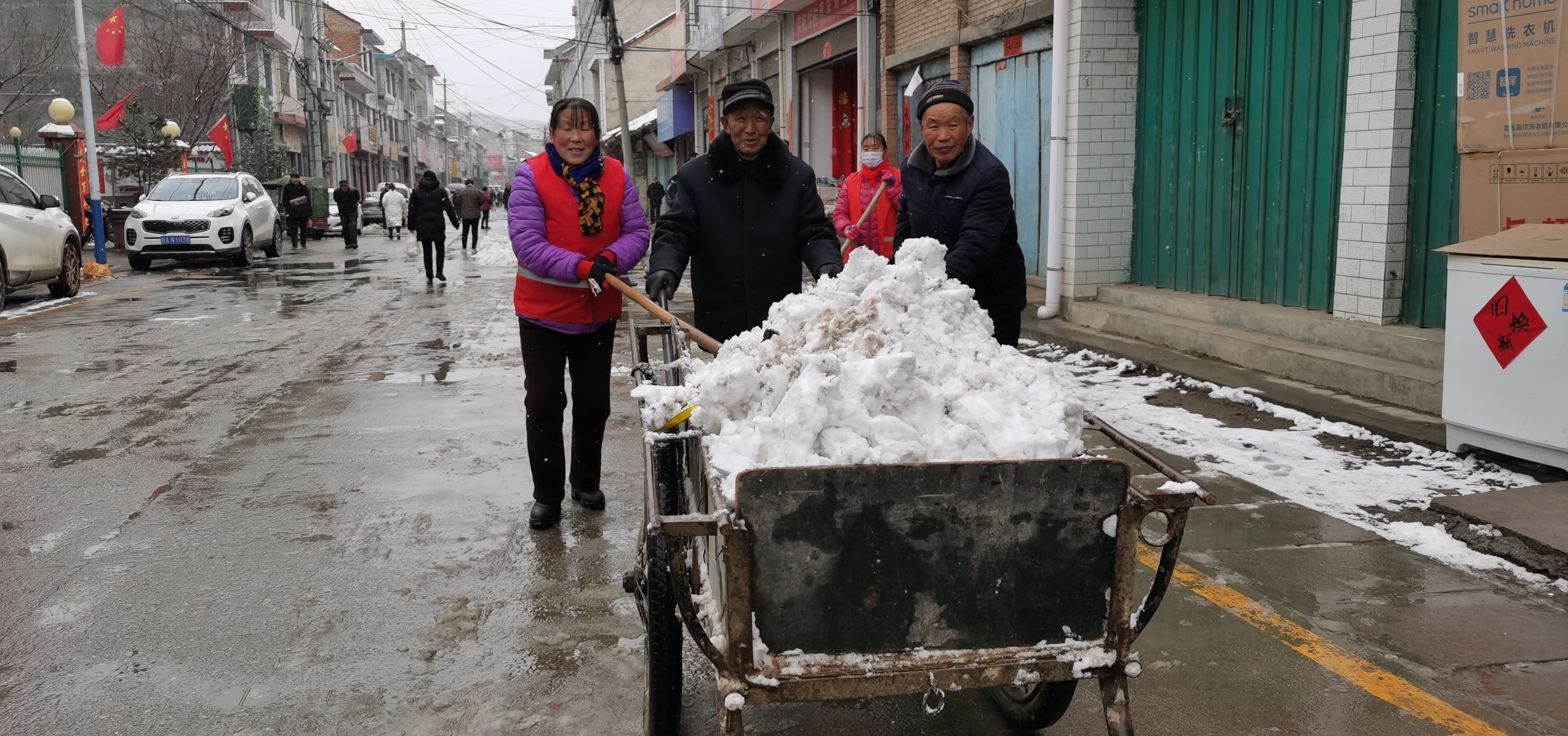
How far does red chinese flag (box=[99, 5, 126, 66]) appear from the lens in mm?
20344

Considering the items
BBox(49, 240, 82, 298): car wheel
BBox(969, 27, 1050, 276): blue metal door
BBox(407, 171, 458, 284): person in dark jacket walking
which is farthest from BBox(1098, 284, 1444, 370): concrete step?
BBox(49, 240, 82, 298): car wheel

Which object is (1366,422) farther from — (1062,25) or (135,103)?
(135,103)

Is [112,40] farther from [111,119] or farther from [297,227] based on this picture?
[297,227]

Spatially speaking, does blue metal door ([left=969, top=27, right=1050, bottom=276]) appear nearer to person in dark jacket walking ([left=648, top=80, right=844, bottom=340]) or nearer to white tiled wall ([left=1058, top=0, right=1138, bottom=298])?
white tiled wall ([left=1058, top=0, right=1138, bottom=298])

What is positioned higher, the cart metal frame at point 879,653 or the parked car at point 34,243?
the parked car at point 34,243

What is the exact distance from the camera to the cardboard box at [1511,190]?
5.84 metres

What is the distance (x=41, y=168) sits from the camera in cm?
2153

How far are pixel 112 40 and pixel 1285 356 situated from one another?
2066 centimetres

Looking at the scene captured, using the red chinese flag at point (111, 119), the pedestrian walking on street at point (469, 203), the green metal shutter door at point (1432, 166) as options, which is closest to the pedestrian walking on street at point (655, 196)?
the pedestrian walking on street at point (469, 203)

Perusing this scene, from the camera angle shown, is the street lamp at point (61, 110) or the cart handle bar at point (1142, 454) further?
the street lamp at point (61, 110)

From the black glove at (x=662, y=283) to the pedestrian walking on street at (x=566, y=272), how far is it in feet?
1.00

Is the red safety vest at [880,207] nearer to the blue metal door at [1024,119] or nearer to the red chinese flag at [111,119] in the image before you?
the blue metal door at [1024,119]

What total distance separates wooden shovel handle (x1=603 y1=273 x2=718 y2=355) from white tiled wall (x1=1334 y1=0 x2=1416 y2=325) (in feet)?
17.7

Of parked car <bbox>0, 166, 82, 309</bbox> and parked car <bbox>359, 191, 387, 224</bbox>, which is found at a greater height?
parked car <bbox>359, 191, 387, 224</bbox>
